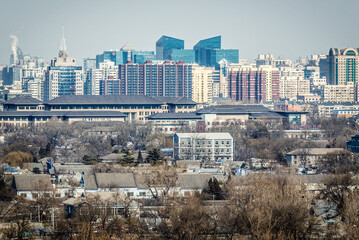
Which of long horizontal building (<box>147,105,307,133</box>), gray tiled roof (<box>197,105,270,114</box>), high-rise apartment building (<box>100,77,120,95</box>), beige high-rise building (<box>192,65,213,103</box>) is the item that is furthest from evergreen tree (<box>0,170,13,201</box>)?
high-rise apartment building (<box>100,77,120,95</box>)

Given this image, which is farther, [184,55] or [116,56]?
[116,56]

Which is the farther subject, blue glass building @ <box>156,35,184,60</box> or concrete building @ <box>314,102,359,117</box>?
blue glass building @ <box>156,35,184,60</box>

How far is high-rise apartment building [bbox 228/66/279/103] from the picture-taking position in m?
127

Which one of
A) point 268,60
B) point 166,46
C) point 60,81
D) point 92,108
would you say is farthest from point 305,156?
point 268,60

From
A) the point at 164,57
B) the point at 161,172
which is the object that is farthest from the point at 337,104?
the point at 161,172

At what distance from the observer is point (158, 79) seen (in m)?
120

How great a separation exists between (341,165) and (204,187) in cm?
1074

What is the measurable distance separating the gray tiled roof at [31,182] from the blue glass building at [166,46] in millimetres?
121579

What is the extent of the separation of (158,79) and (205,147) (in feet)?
195

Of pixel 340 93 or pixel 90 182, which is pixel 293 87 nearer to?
pixel 340 93

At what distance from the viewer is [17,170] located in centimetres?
4547

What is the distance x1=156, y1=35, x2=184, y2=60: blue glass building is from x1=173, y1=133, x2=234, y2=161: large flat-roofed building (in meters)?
100.0

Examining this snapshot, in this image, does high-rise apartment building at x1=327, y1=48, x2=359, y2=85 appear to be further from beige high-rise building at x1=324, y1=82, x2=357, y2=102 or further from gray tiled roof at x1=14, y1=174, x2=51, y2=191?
gray tiled roof at x1=14, y1=174, x2=51, y2=191

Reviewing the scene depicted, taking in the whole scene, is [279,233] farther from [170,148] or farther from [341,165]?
[170,148]
